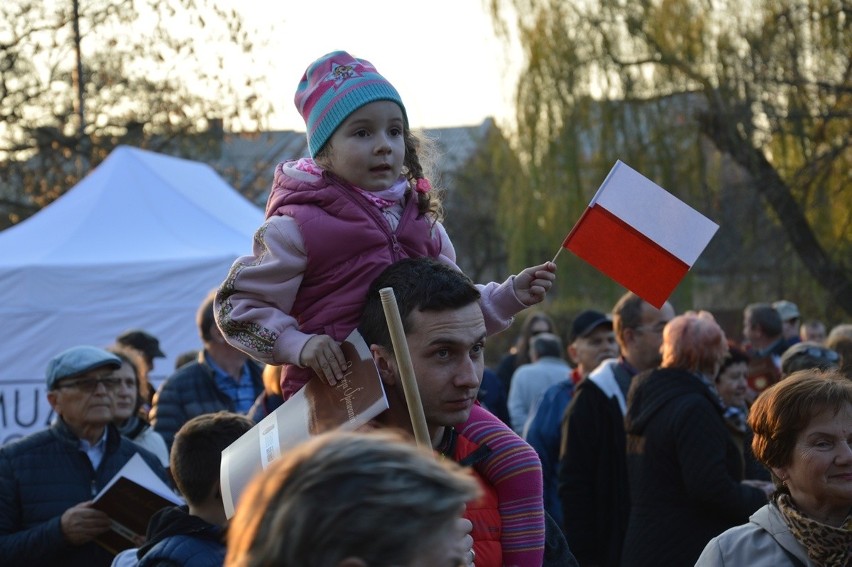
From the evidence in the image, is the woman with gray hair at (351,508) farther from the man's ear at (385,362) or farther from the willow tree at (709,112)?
Answer: the willow tree at (709,112)

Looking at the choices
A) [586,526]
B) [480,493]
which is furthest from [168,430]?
[480,493]

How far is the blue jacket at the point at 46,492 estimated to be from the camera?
565 centimetres

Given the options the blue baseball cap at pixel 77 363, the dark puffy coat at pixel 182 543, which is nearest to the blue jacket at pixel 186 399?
the blue baseball cap at pixel 77 363

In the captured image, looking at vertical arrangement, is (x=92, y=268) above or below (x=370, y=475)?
below

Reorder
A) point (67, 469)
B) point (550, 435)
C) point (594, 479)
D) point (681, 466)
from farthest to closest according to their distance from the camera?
1. point (550, 435)
2. point (594, 479)
3. point (681, 466)
4. point (67, 469)

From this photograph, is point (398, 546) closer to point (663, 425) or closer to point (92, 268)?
point (663, 425)

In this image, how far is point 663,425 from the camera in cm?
626

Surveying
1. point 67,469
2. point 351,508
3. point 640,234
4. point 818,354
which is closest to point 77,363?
point 67,469

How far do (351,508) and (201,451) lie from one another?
2969 mm

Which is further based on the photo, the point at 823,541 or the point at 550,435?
the point at 550,435

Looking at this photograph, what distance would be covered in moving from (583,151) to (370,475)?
20.2 meters

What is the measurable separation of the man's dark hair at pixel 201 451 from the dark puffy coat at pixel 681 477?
2.22 m

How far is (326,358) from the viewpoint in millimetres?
3172

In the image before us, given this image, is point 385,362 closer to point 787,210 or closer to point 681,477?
point 681,477
